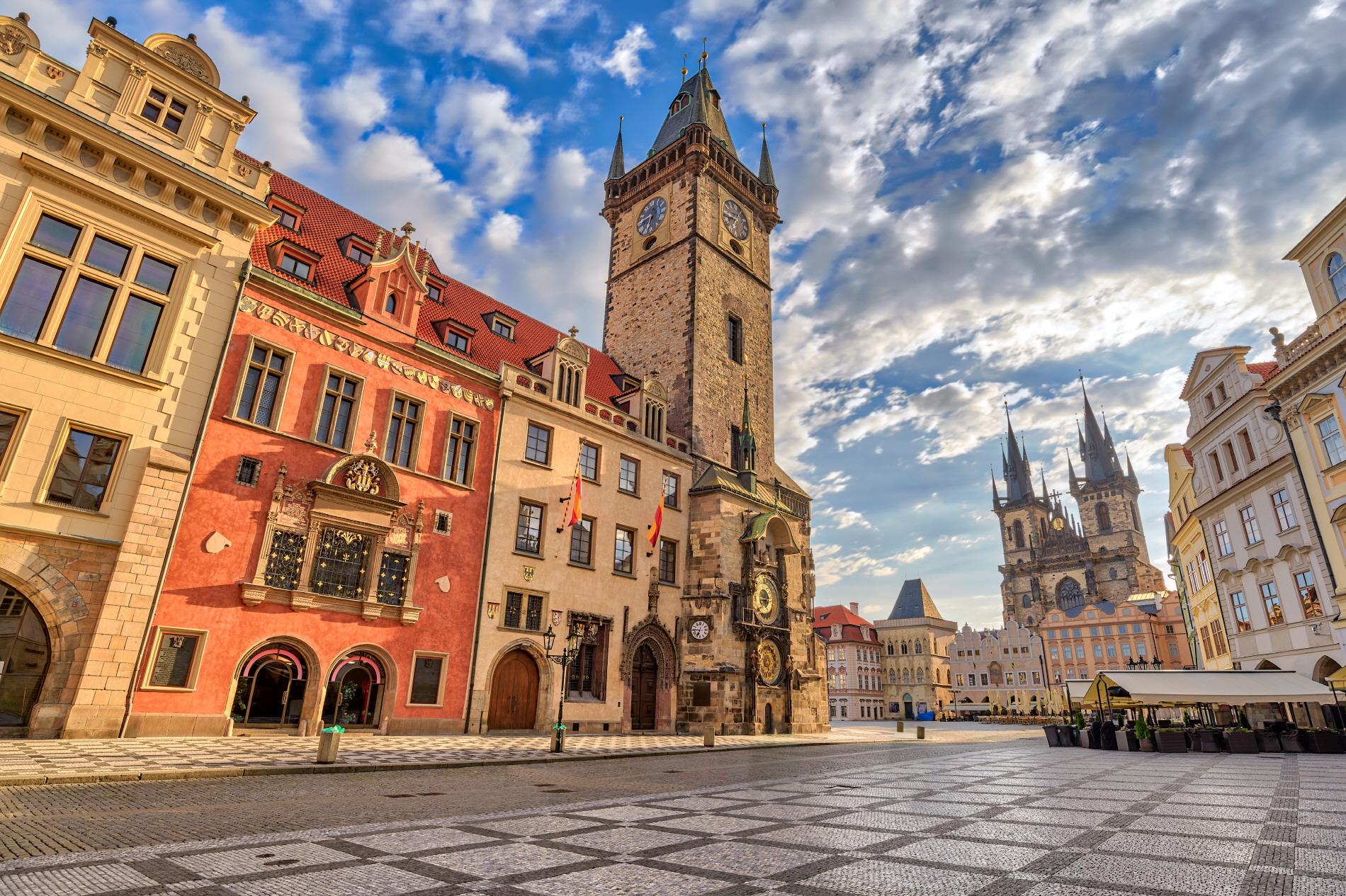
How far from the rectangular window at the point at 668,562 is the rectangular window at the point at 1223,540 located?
24.0 m

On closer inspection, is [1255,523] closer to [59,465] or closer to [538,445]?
[538,445]

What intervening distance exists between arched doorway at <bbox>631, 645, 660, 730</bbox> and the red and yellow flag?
14.0 ft

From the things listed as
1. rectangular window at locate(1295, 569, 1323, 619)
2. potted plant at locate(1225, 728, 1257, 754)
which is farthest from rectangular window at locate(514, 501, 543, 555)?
rectangular window at locate(1295, 569, 1323, 619)

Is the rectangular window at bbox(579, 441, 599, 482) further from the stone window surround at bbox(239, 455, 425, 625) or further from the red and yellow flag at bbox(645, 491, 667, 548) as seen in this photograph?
the stone window surround at bbox(239, 455, 425, 625)

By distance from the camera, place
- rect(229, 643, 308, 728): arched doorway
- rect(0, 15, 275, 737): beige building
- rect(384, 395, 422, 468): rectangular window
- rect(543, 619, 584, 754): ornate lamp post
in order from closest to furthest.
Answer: rect(0, 15, 275, 737): beige building, rect(229, 643, 308, 728): arched doorway, rect(543, 619, 584, 754): ornate lamp post, rect(384, 395, 422, 468): rectangular window

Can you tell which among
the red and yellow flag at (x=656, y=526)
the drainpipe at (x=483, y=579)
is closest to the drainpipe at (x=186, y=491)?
the drainpipe at (x=483, y=579)

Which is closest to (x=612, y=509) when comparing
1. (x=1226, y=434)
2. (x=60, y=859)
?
(x=60, y=859)

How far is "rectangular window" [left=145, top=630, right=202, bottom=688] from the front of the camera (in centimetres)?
1548

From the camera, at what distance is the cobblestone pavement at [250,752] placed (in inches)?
382

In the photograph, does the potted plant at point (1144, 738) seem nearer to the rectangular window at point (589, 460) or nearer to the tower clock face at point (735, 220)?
the rectangular window at point (589, 460)

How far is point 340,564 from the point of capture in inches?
754

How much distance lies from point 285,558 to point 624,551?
12784mm

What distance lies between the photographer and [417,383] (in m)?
22.2

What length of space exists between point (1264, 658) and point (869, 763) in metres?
21.3
